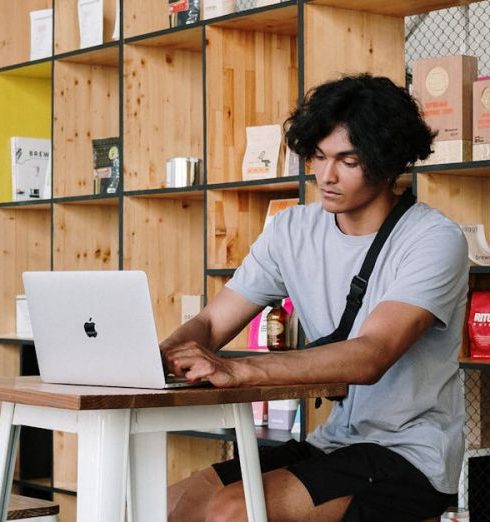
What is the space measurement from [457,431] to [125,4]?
2.52 metres

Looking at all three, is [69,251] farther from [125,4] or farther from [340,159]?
[340,159]

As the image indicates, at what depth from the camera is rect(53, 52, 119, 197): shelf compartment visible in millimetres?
4797

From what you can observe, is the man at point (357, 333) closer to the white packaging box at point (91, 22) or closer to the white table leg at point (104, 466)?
the white table leg at point (104, 466)

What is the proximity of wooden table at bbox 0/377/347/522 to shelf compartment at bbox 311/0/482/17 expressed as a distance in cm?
181

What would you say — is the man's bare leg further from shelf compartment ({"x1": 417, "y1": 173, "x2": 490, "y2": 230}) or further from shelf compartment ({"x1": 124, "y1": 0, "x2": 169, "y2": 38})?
shelf compartment ({"x1": 124, "y1": 0, "x2": 169, "y2": 38})

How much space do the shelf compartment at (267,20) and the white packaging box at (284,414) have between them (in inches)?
50.2

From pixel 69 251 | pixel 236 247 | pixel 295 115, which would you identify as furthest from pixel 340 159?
pixel 69 251

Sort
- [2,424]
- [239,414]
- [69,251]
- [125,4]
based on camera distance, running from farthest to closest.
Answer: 1. [69,251]
2. [125,4]
3. [2,424]
4. [239,414]

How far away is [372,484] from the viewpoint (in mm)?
2266

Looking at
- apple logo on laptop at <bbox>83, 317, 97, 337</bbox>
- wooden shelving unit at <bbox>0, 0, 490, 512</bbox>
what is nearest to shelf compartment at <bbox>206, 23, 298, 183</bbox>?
wooden shelving unit at <bbox>0, 0, 490, 512</bbox>

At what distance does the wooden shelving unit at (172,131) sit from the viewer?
3650mm

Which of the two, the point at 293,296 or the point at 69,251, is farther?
the point at 69,251

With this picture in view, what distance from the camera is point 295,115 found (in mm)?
2658

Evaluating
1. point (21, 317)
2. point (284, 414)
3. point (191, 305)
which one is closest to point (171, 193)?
point (191, 305)
